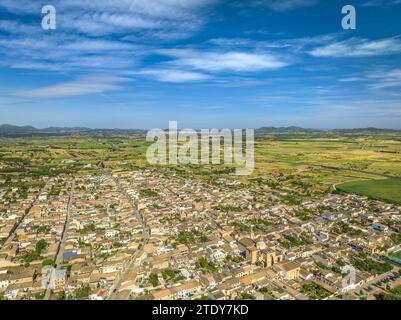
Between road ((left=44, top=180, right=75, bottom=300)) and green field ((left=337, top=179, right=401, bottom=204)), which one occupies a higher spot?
green field ((left=337, top=179, right=401, bottom=204))

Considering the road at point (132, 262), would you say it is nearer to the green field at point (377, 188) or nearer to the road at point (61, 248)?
the road at point (61, 248)

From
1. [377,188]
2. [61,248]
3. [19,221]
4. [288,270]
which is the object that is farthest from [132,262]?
[377,188]

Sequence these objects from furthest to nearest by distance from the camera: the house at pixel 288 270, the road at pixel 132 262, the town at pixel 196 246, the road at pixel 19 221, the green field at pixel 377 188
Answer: the green field at pixel 377 188 → the road at pixel 19 221 → the house at pixel 288 270 → the town at pixel 196 246 → the road at pixel 132 262

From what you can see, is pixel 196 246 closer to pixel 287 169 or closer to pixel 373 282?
pixel 373 282

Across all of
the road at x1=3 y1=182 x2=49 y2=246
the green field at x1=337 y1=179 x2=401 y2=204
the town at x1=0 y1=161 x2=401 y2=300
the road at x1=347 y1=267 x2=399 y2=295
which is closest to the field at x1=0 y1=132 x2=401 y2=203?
the green field at x1=337 y1=179 x2=401 y2=204

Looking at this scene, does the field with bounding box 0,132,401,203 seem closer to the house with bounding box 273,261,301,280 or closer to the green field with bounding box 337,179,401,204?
the green field with bounding box 337,179,401,204

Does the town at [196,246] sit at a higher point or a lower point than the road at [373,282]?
higher

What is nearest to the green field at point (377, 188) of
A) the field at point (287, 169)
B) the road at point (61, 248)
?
the field at point (287, 169)

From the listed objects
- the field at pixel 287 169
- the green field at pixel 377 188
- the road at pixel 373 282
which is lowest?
the road at pixel 373 282
